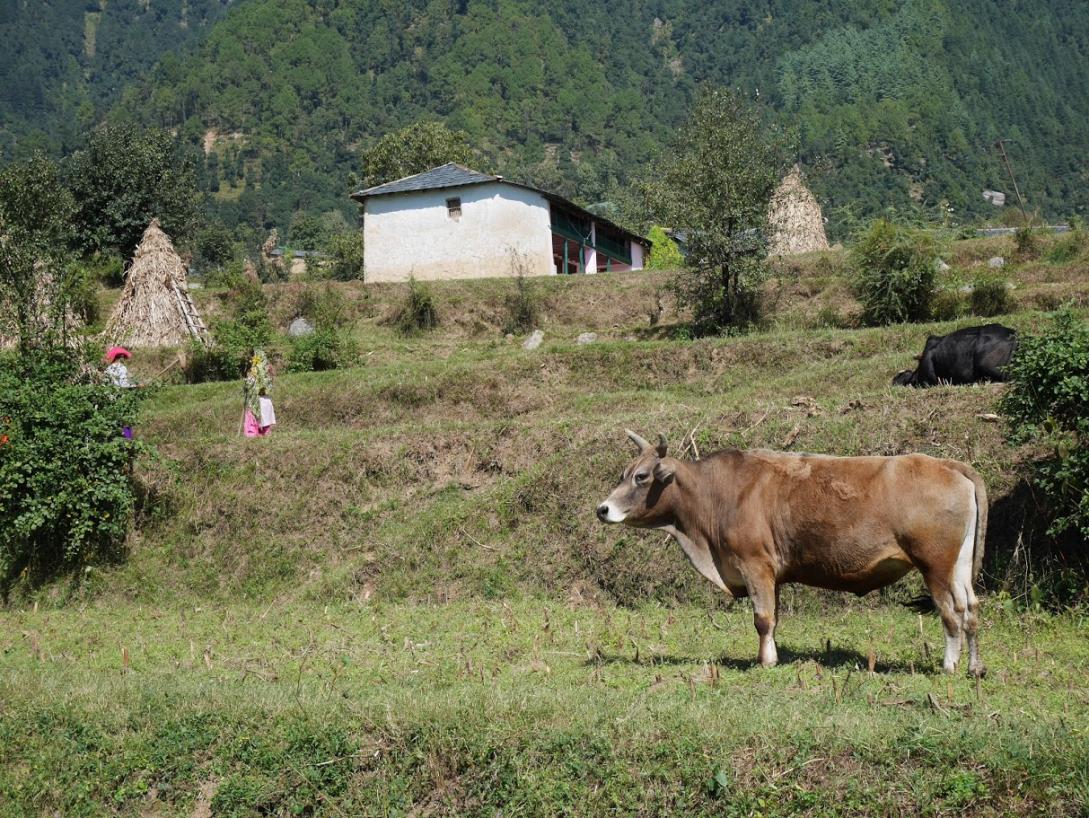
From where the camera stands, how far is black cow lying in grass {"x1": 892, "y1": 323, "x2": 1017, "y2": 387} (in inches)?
677

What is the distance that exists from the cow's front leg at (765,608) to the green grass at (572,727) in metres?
0.24

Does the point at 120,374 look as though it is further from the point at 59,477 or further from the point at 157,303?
the point at 157,303

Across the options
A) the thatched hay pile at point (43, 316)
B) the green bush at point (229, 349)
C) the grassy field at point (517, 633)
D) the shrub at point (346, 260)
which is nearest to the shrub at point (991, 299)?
the grassy field at point (517, 633)

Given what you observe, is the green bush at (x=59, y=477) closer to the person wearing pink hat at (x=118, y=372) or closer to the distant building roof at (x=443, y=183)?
the person wearing pink hat at (x=118, y=372)

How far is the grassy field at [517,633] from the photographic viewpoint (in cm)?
772

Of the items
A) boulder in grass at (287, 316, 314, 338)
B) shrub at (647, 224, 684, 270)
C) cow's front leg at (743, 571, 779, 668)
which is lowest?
cow's front leg at (743, 571, 779, 668)

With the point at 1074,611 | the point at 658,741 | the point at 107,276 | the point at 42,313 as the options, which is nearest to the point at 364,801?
the point at 658,741

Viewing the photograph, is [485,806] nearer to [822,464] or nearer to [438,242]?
[822,464]

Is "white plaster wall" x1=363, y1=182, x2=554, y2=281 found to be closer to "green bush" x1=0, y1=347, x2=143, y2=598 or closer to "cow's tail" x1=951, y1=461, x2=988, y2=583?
"green bush" x1=0, y1=347, x2=143, y2=598

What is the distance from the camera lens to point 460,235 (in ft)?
131

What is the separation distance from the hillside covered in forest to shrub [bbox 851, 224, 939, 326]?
69561mm

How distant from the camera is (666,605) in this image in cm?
1323

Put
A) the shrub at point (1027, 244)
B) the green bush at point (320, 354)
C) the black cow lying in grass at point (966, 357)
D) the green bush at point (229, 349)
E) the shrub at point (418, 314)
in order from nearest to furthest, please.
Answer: the black cow lying in grass at point (966, 357) → the green bush at point (320, 354) → the green bush at point (229, 349) → the shrub at point (1027, 244) → the shrub at point (418, 314)

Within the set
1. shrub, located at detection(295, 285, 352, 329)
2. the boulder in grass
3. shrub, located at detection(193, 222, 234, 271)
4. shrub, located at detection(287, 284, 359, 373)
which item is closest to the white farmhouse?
shrub, located at detection(295, 285, 352, 329)
